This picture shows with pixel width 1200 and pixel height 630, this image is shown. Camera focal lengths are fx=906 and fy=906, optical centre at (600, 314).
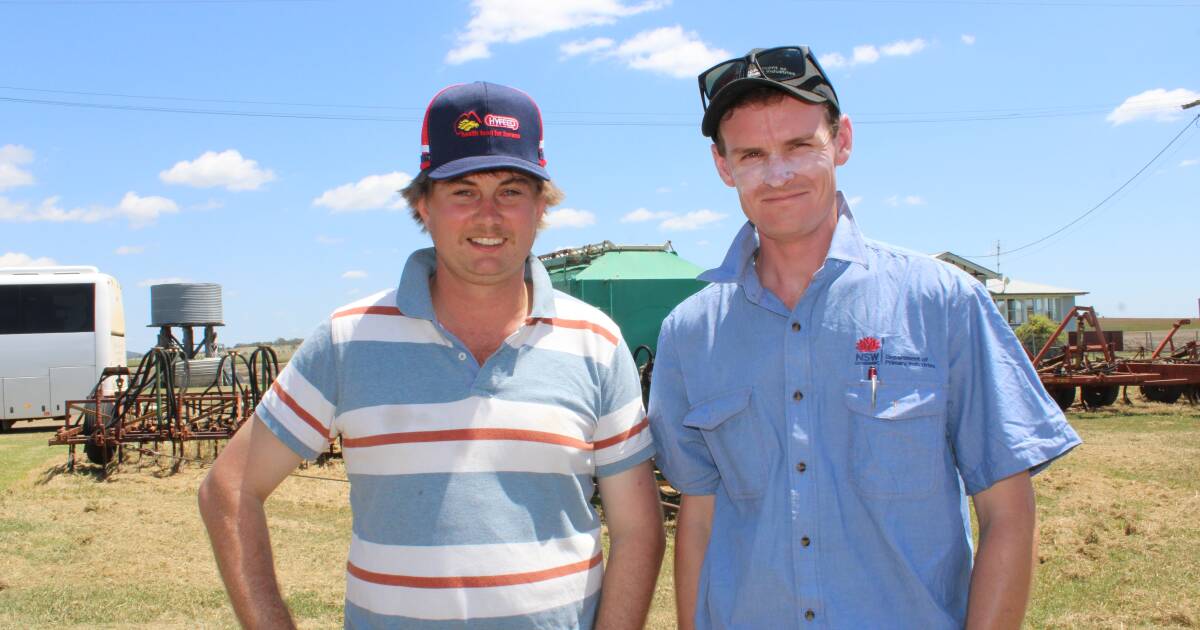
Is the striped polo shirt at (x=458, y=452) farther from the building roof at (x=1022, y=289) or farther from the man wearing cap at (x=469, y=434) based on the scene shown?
the building roof at (x=1022, y=289)

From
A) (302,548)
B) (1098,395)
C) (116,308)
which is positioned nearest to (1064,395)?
(1098,395)

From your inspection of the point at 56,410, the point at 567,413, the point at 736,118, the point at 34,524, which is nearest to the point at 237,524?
the point at 567,413

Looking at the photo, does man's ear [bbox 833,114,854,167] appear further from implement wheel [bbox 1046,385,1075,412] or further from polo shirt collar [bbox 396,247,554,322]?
implement wheel [bbox 1046,385,1075,412]

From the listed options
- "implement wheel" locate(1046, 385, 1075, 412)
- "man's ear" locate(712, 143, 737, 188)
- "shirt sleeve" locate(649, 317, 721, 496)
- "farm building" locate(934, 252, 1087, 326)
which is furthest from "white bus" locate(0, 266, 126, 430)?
"farm building" locate(934, 252, 1087, 326)

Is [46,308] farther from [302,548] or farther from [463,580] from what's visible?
[463,580]

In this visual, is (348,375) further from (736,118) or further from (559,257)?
(559,257)

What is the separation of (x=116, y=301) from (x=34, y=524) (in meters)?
15.2

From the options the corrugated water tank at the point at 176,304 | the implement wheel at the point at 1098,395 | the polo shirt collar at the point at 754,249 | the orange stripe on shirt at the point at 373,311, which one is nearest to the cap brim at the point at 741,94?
the polo shirt collar at the point at 754,249

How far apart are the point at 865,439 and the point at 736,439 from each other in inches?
11.0

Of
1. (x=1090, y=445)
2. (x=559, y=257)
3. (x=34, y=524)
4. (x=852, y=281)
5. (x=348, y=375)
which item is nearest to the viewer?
(x=852, y=281)

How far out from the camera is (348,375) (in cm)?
205

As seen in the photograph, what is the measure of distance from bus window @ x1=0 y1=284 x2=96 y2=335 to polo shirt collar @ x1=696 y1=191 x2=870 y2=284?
21909 mm

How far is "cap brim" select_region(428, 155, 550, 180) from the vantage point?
2.07m

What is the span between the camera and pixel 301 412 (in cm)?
205
